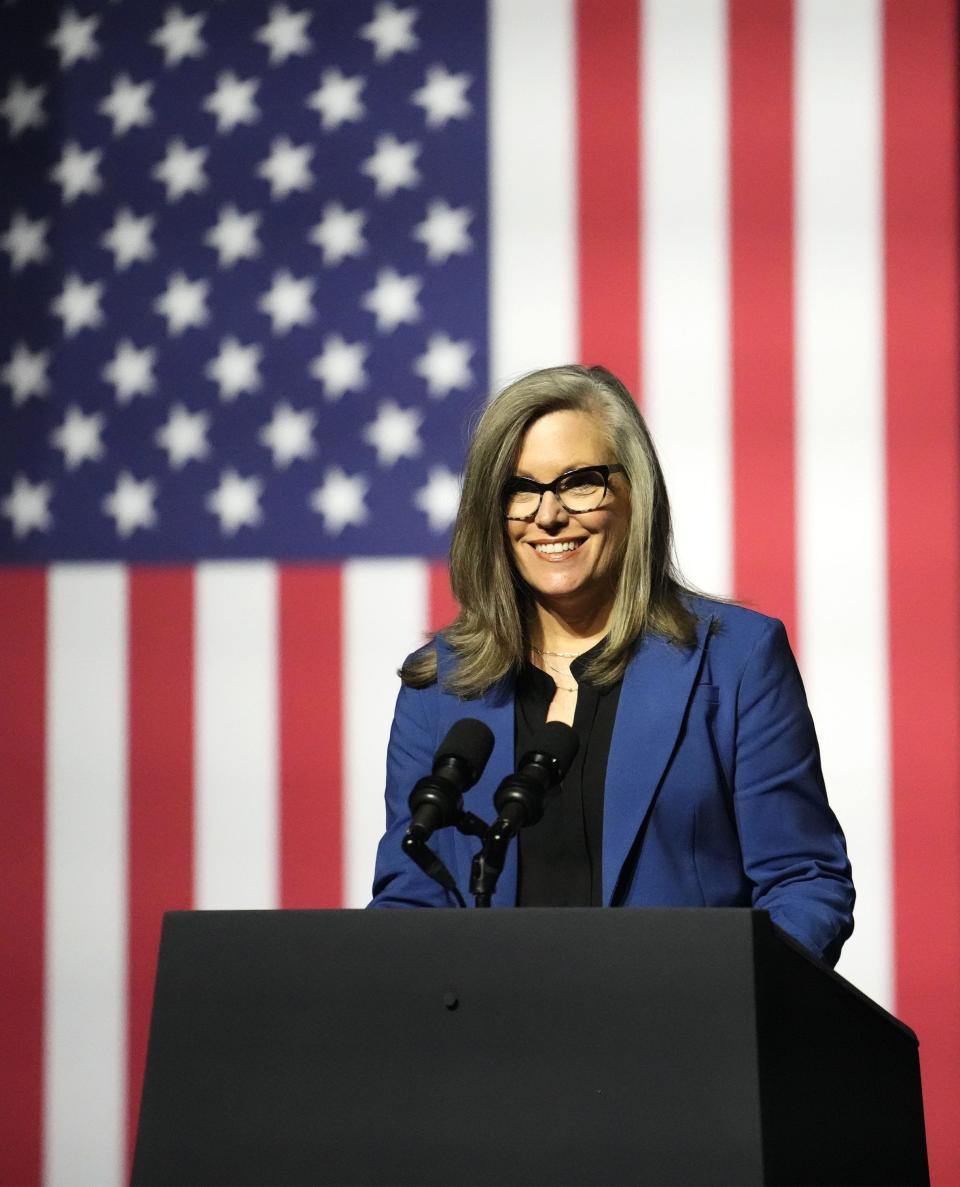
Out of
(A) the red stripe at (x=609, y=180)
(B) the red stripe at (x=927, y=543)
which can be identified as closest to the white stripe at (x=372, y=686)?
(A) the red stripe at (x=609, y=180)

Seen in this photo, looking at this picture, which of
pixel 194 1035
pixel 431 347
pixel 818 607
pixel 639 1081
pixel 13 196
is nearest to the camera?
pixel 639 1081

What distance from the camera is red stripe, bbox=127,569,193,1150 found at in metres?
3.52

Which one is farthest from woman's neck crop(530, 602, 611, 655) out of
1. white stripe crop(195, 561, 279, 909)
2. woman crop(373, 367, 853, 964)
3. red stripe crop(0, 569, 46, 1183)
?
red stripe crop(0, 569, 46, 1183)

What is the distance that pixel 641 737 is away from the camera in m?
1.97

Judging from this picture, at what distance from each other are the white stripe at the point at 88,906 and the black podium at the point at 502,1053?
2.19 meters

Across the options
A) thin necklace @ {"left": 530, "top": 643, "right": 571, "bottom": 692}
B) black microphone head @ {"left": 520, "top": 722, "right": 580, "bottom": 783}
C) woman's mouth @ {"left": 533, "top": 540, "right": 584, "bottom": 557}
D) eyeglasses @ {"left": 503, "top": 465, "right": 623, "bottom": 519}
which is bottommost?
black microphone head @ {"left": 520, "top": 722, "right": 580, "bottom": 783}

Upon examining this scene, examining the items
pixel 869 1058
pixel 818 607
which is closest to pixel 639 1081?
pixel 869 1058

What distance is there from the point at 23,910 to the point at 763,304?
1.94 m

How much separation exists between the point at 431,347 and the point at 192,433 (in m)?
0.53

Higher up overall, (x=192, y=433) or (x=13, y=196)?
(x=13, y=196)

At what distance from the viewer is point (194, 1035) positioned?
1.40 meters

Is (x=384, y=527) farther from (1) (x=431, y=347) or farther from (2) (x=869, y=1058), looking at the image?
(2) (x=869, y=1058)

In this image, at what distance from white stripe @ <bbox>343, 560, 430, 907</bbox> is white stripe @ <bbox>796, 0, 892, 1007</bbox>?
77 cm

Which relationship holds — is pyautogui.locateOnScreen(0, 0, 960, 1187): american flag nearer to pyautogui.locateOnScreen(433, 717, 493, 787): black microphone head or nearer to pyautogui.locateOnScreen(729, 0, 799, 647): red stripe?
pyautogui.locateOnScreen(729, 0, 799, 647): red stripe
